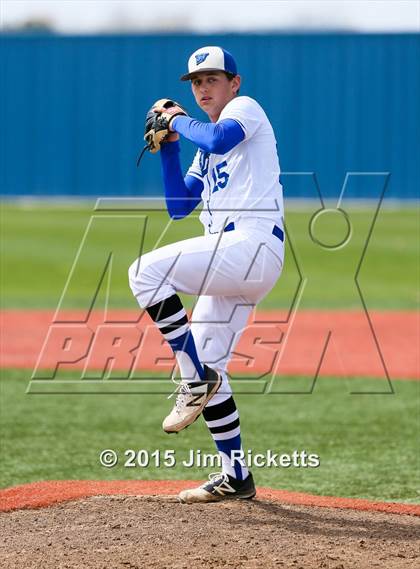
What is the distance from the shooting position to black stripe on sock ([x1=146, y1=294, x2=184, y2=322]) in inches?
200

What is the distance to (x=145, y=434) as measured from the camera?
327 inches

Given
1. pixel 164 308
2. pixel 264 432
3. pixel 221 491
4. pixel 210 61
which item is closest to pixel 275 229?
pixel 164 308

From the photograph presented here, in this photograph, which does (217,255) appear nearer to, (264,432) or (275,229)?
Result: (275,229)

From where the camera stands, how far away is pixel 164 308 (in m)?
5.09

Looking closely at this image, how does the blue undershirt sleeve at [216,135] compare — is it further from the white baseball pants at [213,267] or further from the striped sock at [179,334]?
the striped sock at [179,334]

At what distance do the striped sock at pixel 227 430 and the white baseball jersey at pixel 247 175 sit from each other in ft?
3.00

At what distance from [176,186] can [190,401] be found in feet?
3.82

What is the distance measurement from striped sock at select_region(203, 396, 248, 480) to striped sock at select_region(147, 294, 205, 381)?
0.35 m

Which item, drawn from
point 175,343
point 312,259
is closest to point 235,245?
point 175,343

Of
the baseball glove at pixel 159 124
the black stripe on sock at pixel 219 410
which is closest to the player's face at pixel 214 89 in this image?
the baseball glove at pixel 159 124

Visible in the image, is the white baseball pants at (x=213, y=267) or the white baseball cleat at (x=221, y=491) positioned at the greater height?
the white baseball pants at (x=213, y=267)

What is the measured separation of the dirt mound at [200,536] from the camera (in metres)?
4.43

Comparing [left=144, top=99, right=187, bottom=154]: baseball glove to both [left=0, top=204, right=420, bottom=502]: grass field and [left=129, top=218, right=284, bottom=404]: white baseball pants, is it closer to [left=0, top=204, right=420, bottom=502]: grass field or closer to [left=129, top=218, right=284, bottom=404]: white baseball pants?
[left=129, top=218, right=284, bottom=404]: white baseball pants

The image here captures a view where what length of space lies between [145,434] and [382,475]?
207 centimetres
